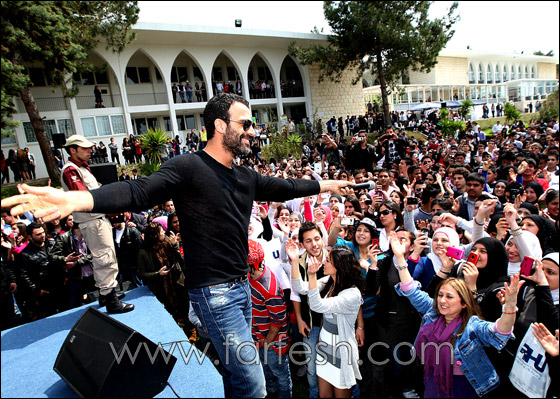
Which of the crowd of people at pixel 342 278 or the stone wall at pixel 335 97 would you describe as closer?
the crowd of people at pixel 342 278

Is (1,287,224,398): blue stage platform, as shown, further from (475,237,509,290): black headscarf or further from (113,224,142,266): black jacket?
(475,237,509,290): black headscarf

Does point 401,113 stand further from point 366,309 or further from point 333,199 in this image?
point 366,309

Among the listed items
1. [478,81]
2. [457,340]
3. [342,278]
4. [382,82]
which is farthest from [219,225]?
[478,81]

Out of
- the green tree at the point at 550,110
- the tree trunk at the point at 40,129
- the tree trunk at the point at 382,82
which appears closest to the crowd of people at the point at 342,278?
the tree trunk at the point at 40,129

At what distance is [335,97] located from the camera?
29.9 metres

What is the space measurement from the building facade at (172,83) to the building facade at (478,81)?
27.2 feet

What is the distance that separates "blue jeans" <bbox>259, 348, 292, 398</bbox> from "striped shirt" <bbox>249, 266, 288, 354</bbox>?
2.5 inches

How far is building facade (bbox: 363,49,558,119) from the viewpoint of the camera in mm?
36094

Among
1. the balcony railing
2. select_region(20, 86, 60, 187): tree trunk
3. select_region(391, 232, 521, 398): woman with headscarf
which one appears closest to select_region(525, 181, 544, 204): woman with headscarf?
select_region(391, 232, 521, 398): woman with headscarf

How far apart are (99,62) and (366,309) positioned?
79.4ft

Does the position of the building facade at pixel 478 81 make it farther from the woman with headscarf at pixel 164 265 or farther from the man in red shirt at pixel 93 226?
the man in red shirt at pixel 93 226

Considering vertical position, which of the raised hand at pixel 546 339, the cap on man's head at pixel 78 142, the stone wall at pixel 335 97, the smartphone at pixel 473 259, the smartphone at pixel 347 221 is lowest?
the raised hand at pixel 546 339

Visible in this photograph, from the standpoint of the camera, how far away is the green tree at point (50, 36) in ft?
43.7

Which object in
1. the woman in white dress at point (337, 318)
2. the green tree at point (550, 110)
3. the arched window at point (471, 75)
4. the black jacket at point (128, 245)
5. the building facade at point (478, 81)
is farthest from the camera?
the arched window at point (471, 75)
